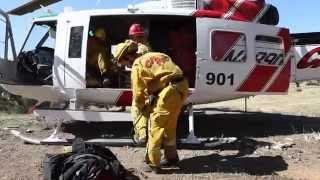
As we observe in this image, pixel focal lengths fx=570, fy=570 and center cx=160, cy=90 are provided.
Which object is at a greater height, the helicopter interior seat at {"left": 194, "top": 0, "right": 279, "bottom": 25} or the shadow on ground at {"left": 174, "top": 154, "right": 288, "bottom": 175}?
the helicopter interior seat at {"left": 194, "top": 0, "right": 279, "bottom": 25}

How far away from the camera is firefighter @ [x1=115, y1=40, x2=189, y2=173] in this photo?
7.18 m

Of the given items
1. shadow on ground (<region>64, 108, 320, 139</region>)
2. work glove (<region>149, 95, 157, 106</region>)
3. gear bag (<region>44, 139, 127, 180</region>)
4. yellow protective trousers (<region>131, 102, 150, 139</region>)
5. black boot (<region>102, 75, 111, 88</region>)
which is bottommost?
shadow on ground (<region>64, 108, 320, 139</region>)

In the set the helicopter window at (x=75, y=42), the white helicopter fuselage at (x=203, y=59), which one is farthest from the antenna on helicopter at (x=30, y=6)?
the helicopter window at (x=75, y=42)

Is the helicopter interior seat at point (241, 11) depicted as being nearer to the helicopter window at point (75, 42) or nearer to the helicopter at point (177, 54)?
the helicopter at point (177, 54)

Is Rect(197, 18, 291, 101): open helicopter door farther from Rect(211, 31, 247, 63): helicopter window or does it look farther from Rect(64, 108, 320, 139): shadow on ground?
Rect(64, 108, 320, 139): shadow on ground

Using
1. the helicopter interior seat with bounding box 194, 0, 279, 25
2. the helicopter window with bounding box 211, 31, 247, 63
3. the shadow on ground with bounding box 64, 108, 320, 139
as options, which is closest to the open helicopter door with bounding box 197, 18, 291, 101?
the helicopter window with bounding box 211, 31, 247, 63

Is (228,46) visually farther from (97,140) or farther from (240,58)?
(97,140)

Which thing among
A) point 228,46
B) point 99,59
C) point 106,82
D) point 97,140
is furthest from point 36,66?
point 228,46

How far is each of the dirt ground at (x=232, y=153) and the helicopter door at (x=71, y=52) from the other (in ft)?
4.17

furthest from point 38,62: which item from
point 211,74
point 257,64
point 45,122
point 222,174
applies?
point 222,174

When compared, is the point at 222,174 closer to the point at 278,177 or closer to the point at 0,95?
the point at 278,177

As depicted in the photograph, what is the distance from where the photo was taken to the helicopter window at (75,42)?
968 cm

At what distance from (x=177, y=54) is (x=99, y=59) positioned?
143 centimetres

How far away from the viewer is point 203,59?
377 inches
